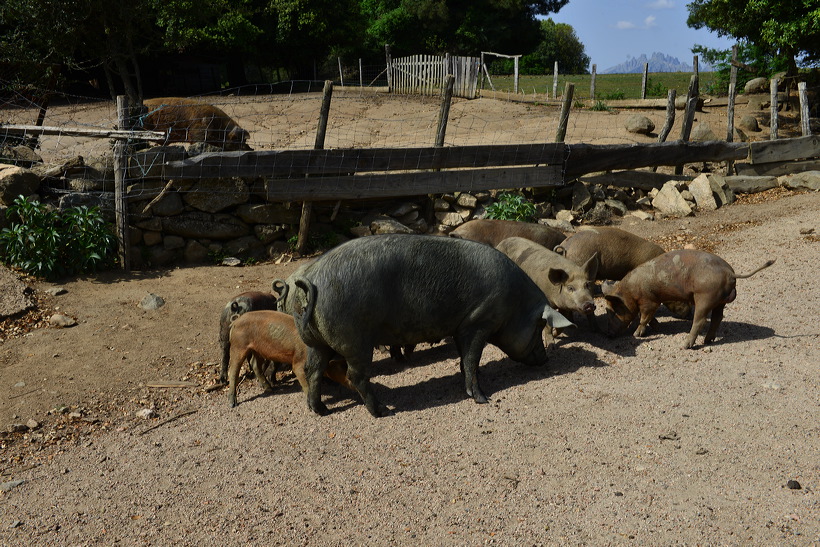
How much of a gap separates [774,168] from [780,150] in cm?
38

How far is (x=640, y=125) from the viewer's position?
19.1m

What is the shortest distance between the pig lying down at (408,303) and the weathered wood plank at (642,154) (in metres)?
6.97

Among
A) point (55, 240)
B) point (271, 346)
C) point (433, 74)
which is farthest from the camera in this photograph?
point (433, 74)

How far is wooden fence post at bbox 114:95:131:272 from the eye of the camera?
1002cm

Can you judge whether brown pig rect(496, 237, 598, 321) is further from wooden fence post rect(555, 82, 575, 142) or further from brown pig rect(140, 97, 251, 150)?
brown pig rect(140, 97, 251, 150)

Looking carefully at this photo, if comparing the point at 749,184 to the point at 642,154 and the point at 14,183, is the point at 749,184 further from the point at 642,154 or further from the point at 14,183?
the point at 14,183

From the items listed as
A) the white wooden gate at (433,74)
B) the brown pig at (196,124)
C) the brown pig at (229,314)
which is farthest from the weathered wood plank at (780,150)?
the brown pig at (229,314)

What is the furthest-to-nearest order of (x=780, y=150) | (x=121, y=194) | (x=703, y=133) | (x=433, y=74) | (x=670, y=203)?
(x=433, y=74)
(x=703, y=133)
(x=780, y=150)
(x=670, y=203)
(x=121, y=194)

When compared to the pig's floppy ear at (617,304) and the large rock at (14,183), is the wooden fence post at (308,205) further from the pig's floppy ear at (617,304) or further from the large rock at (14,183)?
the pig's floppy ear at (617,304)

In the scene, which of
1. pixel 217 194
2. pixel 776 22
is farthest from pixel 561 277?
pixel 776 22

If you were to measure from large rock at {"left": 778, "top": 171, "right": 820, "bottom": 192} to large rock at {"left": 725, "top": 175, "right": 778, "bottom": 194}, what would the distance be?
35 centimetres

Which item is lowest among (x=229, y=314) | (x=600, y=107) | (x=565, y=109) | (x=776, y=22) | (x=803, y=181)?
(x=229, y=314)

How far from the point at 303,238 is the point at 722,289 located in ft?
20.7

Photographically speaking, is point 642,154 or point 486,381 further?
point 642,154
